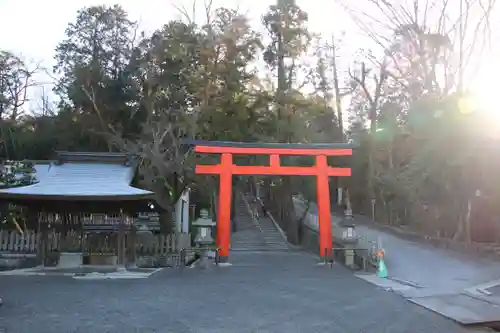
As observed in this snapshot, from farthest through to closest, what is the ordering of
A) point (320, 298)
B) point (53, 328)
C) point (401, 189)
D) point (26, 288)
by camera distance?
point (401, 189)
point (26, 288)
point (320, 298)
point (53, 328)

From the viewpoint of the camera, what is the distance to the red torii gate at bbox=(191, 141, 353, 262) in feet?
55.2

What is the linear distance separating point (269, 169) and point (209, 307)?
9648 millimetres

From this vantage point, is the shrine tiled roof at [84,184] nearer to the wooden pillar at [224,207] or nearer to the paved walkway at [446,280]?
the wooden pillar at [224,207]

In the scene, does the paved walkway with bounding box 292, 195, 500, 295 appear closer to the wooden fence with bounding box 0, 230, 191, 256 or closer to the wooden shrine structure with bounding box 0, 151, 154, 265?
the wooden fence with bounding box 0, 230, 191, 256

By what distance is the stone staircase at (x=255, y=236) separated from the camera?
965 inches

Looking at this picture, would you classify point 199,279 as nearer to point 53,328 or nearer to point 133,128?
point 53,328

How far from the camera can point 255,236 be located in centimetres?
2700

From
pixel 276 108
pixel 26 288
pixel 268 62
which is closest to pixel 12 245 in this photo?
pixel 26 288

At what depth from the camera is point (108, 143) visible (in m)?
27.4

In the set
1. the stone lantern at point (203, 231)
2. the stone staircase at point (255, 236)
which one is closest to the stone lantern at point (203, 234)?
the stone lantern at point (203, 231)

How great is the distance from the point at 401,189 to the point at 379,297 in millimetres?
18217

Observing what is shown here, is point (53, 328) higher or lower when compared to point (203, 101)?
lower

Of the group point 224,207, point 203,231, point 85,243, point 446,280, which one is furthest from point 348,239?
point 85,243

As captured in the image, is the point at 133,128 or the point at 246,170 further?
the point at 133,128
